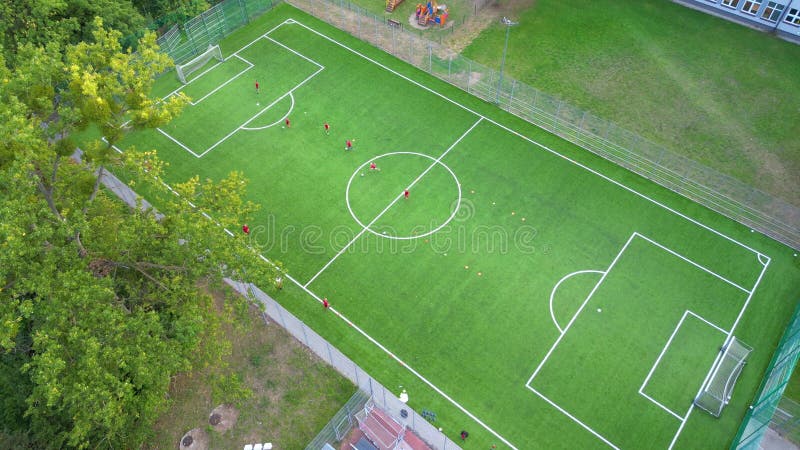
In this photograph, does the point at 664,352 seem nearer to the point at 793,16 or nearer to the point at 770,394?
the point at 770,394

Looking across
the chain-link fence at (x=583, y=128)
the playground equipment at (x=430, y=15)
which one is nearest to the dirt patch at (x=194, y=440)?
the chain-link fence at (x=583, y=128)

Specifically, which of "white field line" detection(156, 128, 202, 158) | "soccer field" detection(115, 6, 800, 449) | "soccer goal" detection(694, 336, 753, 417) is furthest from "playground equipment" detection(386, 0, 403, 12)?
"soccer goal" detection(694, 336, 753, 417)

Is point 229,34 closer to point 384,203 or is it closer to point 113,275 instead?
point 384,203

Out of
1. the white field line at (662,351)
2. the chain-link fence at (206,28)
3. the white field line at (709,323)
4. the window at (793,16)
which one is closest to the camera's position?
the white field line at (662,351)

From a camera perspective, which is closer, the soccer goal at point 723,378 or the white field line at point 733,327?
the white field line at point 733,327

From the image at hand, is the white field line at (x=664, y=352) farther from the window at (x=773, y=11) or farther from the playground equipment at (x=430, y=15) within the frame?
the playground equipment at (x=430, y=15)
